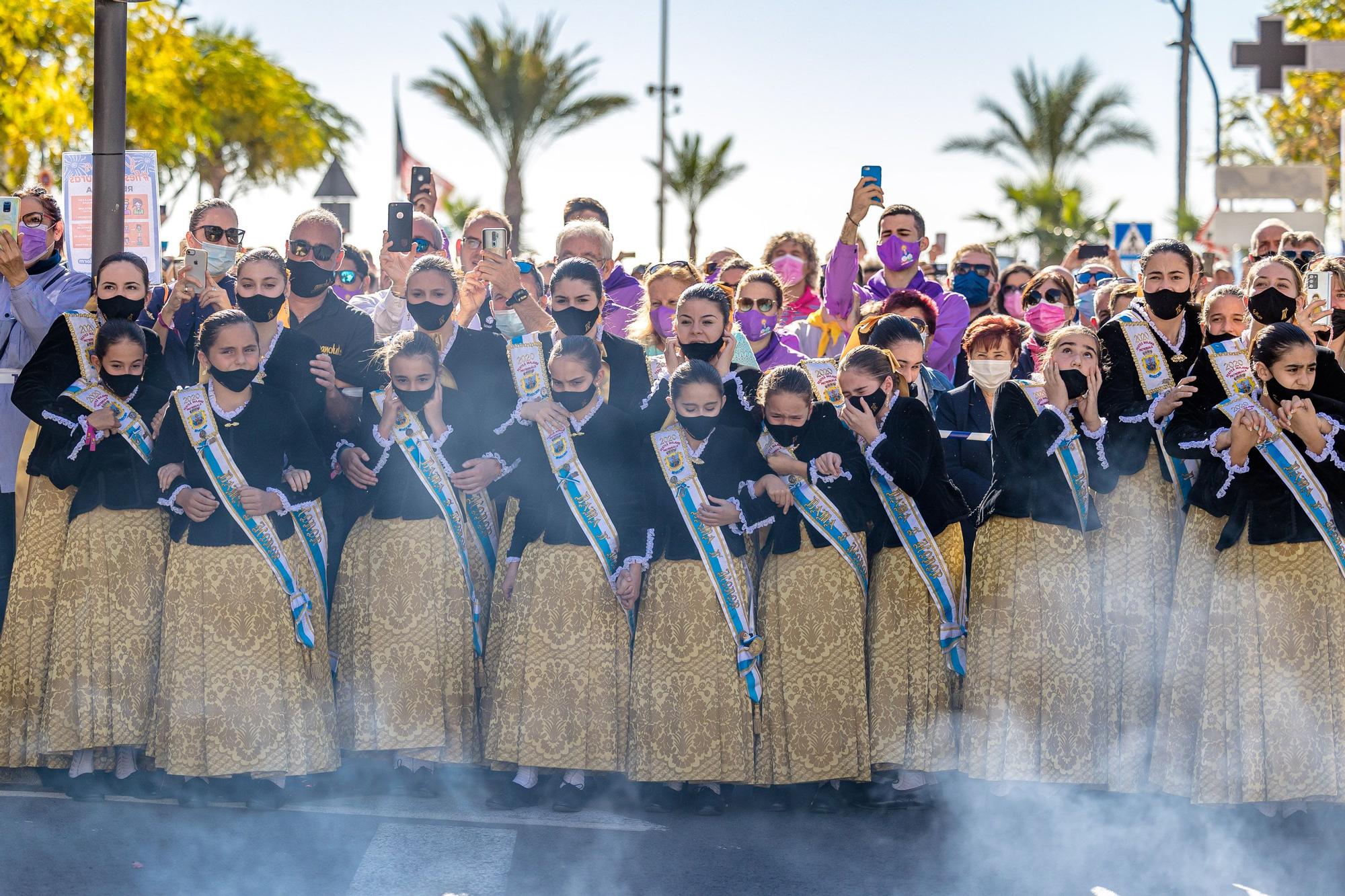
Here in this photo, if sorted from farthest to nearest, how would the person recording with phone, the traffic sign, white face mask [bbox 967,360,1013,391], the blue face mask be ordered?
the traffic sign
the blue face mask
the person recording with phone
white face mask [bbox 967,360,1013,391]

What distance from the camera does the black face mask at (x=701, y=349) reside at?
224 inches

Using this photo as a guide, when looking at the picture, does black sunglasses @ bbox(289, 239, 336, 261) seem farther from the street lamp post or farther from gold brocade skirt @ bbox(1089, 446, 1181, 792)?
gold brocade skirt @ bbox(1089, 446, 1181, 792)

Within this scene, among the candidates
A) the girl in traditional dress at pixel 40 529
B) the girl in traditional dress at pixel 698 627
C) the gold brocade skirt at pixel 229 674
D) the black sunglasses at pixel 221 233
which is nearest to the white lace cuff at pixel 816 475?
the girl in traditional dress at pixel 698 627

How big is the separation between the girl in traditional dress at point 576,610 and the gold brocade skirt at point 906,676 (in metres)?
0.88

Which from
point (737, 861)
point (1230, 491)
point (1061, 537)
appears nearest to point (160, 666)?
point (737, 861)

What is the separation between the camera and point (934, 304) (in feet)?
24.4

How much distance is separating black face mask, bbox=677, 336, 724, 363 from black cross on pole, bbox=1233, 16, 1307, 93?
35.5 feet

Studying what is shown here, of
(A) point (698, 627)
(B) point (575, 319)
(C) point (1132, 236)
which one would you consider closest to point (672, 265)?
(B) point (575, 319)

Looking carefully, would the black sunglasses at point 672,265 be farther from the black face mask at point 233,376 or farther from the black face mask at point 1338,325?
the black face mask at point 1338,325

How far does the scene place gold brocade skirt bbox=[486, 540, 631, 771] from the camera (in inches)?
222

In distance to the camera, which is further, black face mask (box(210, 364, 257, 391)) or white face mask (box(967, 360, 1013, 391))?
white face mask (box(967, 360, 1013, 391))

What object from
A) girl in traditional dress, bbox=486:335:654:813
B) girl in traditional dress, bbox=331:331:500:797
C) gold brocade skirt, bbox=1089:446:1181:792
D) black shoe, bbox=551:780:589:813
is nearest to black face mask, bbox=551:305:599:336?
girl in traditional dress, bbox=486:335:654:813

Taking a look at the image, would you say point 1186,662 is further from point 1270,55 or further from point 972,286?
point 1270,55

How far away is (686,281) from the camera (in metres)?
6.65
